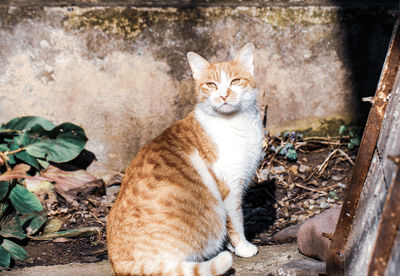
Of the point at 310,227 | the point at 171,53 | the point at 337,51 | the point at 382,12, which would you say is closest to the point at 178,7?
the point at 171,53

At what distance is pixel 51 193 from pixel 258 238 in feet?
5.45

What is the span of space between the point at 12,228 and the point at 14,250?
0.58 ft

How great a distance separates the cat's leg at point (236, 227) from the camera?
2592mm

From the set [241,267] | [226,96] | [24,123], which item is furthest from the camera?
[24,123]

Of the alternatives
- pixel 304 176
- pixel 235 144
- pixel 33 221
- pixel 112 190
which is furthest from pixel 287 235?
pixel 33 221

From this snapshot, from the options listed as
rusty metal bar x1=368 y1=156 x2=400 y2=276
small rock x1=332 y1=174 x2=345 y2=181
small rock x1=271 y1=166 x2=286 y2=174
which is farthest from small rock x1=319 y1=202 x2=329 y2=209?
rusty metal bar x1=368 y1=156 x2=400 y2=276

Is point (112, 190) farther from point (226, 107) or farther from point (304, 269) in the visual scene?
point (304, 269)

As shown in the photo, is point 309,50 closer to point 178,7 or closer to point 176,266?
point 178,7

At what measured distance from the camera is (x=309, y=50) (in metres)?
3.71

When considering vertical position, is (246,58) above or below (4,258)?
above

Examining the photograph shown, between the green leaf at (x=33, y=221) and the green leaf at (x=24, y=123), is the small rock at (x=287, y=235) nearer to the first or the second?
the green leaf at (x=33, y=221)

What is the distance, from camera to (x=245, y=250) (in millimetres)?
2607

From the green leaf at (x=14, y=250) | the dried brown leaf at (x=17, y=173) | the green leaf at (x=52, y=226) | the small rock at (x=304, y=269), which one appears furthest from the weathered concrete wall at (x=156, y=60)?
the small rock at (x=304, y=269)

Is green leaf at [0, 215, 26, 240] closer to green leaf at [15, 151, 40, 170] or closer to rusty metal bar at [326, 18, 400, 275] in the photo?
green leaf at [15, 151, 40, 170]
